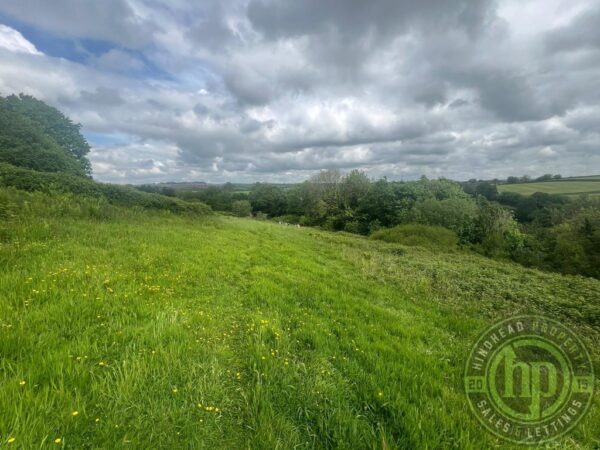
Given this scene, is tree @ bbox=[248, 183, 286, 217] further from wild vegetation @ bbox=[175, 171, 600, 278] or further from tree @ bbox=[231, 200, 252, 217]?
tree @ bbox=[231, 200, 252, 217]

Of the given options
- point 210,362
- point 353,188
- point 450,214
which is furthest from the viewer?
point 353,188

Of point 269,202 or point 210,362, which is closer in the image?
point 210,362

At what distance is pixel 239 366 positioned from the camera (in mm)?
3830

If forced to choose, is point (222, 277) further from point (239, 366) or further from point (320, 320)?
point (239, 366)

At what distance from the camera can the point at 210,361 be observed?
3.72 meters

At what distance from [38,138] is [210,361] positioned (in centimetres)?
4570

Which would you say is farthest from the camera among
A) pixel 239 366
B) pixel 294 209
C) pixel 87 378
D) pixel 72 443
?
pixel 294 209

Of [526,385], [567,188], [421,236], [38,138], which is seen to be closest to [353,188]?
[421,236]

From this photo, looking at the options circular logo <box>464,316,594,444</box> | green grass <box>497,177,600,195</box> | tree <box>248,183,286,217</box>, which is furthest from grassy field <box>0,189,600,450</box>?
green grass <box>497,177,600,195</box>

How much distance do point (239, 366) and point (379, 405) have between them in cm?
203

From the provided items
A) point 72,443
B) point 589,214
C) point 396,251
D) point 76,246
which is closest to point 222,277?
point 76,246

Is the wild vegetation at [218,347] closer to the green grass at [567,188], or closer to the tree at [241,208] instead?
the tree at [241,208]

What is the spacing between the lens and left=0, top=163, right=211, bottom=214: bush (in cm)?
1525

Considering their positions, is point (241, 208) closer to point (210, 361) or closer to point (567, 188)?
point (210, 361)
